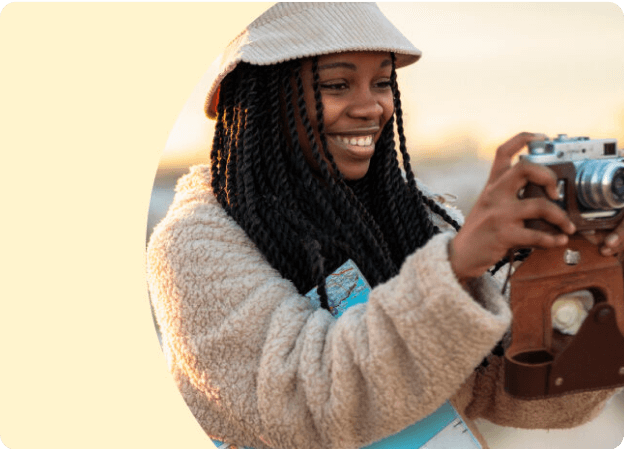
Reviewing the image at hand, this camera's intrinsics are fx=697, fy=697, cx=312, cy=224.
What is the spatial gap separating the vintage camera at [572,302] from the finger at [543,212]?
54 millimetres

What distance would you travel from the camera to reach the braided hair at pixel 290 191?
4.19 ft

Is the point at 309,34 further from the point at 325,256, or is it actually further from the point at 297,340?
the point at 297,340

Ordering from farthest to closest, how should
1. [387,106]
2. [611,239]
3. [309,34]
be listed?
1. [387,106]
2. [309,34]
3. [611,239]

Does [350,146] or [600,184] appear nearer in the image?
[600,184]

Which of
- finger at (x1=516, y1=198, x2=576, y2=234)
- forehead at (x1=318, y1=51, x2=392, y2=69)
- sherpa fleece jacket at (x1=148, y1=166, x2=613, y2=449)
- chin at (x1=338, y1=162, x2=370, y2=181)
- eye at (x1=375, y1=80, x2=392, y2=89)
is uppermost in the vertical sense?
forehead at (x1=318, y1=51, x2=392, y2=69)

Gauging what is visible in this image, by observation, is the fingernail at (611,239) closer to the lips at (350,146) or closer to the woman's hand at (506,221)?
the woman's hand at (506,221)

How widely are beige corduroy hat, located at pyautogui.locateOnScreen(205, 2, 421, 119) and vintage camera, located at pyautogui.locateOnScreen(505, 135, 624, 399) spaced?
456 mm

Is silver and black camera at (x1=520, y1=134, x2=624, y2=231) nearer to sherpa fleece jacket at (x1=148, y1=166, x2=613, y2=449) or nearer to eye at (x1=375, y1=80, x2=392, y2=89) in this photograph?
sherpa fleece jacket at (x1=148, y1=166, x2=613, y2=449)

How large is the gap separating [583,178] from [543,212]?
4.3 inches

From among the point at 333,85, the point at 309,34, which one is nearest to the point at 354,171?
the point at 333,85

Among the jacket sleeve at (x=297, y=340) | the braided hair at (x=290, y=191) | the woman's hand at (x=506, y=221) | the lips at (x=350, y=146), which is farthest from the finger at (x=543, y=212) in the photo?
the lips at (x=350, y=146)

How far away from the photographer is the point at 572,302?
105 cm

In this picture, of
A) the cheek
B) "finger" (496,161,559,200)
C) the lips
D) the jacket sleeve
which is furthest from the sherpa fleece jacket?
the cheek

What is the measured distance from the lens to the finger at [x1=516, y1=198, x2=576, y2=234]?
870 mm
